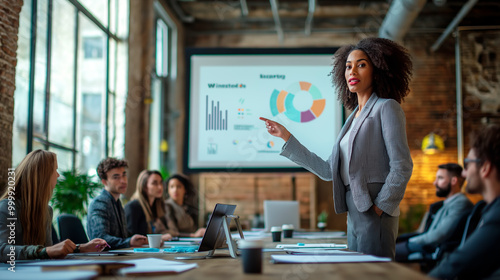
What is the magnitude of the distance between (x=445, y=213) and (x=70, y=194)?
3166mm

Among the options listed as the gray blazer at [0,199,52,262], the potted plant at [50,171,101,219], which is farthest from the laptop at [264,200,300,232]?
the gray blazer at [0,199,52,262]

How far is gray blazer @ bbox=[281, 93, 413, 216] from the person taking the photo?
7.05 feet

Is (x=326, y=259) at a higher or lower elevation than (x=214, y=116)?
lower

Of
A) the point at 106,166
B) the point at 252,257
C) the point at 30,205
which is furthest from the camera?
the point at 106,166

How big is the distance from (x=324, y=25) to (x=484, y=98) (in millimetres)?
2945

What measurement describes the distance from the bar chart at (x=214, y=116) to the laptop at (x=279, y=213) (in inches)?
39.9

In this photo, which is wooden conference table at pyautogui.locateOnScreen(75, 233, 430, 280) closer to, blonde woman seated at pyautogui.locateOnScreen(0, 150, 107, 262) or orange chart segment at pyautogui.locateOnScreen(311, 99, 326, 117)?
blonde woman seated at pyautogui.locateOnScreen(0, 150, 107, 262)

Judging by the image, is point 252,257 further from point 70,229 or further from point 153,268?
point 70,229

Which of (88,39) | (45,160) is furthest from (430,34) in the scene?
(45,160)

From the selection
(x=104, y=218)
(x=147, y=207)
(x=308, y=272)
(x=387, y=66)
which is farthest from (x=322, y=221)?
(x=308, y=272)

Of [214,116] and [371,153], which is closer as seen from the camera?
[371,153]

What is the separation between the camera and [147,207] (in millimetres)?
4406

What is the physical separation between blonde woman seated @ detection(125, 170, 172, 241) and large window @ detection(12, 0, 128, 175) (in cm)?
104

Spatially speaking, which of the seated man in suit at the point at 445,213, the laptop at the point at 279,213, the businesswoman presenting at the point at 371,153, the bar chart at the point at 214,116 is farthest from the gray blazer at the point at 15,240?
the seated man in suit at the point at 445,213
